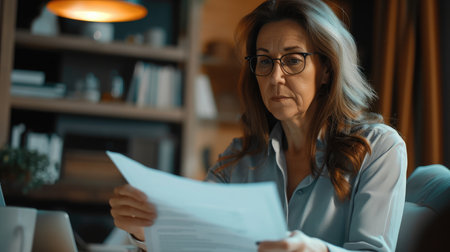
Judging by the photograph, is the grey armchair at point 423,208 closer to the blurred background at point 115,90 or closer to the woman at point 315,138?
the woman at point 315,138

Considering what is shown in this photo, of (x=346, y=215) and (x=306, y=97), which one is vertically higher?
(x=306, y=97)

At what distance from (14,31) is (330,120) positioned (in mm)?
2442

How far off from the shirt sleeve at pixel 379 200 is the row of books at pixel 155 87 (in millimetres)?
2347

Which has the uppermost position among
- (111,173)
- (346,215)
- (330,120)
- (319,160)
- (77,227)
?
(330,120)

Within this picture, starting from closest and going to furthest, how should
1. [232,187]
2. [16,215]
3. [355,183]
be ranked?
[232,187] < [16,215] < [355,183]

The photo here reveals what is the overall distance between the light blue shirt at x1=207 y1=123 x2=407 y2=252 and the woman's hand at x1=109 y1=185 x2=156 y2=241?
36 cm

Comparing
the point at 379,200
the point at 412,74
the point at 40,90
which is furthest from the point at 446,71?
the point at 40,90

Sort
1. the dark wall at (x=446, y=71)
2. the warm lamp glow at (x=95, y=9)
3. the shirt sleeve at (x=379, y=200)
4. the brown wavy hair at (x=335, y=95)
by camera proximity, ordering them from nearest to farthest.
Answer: the shirt sleeve at (x=379, y=200), the brown wavy hair at (x=335, y=95), the warm lamp glow at (x=95, y=9), the dark wall at (x=446, y=71)

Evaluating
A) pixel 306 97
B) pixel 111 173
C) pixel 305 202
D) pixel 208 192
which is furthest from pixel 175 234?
pixel 111 173

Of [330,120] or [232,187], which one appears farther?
[330,120]

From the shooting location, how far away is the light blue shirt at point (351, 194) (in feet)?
4.00

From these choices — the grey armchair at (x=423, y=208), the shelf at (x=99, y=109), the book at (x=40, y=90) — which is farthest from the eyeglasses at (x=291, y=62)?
the book at (x=40, y=90)

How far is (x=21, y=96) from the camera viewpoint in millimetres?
3330

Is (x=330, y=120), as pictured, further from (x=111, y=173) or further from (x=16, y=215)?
(x=111, y=173)
